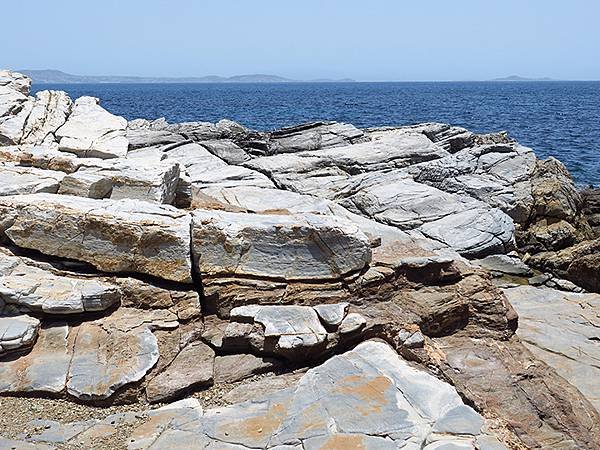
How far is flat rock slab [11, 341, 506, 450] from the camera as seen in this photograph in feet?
20.9

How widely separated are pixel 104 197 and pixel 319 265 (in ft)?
11.8

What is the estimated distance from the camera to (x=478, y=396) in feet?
26.3

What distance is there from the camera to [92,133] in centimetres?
1588

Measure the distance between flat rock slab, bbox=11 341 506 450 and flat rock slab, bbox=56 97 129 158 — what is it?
7548 millimetres

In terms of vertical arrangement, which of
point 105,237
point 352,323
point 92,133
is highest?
point 92,133

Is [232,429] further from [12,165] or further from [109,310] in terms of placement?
[12,165]

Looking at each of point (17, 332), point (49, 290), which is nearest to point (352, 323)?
point (49, 290)

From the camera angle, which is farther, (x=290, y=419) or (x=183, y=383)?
(x=183, y=383)

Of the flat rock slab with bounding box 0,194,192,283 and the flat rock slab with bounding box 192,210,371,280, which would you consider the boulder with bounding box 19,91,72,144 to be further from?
the flat rock slab with bounding box 192,210,371,280

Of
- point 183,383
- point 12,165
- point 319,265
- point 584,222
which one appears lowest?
point 584,222

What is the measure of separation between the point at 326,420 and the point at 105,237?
3.81 metres

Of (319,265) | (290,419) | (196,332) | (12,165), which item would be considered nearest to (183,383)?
(196,332)

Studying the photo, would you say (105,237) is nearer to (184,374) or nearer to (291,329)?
(184,374)

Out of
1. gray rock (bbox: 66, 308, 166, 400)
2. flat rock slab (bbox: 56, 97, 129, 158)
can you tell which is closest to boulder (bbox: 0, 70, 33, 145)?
flat rock slab (bbox: 56, 97, 129, 158)
